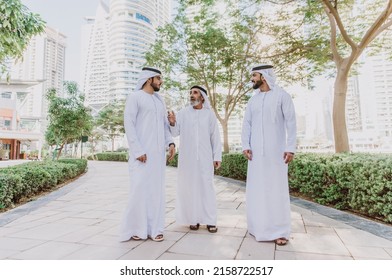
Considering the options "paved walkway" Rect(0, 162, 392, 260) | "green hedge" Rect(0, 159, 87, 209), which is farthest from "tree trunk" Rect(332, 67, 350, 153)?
"green hedge" Rect(0, 159, 87, 209)

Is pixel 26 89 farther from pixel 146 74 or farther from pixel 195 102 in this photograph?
pixel 195 102

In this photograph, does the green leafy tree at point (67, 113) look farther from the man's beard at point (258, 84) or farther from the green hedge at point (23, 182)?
the man's beard at point (258, 84)

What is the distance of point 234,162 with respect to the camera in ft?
29.2

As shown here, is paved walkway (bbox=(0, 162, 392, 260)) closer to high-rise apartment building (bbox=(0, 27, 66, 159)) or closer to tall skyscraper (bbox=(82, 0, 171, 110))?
high-rise apartment building (bbox=(0, 27, 66, 159))

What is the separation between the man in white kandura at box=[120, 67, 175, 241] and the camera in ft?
9.20

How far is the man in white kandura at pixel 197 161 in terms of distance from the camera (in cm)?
324

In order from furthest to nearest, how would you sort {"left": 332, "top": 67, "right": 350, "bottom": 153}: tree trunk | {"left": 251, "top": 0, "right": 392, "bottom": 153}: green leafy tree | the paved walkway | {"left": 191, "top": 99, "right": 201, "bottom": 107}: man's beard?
{"left": 251, "top": 0, "right": 392, "bottom": 153}: green leafy tree, {"left": 332, "top": 67, "right": 350, "bottom": 153}: tree trunk, {"left": 191, "top": 99, "right": 201, "bottom": 107}: man's beard, the paved walkway

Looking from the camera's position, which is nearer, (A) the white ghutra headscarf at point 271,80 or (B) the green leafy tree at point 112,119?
(A) the white ghutra headscarf at point 271,80

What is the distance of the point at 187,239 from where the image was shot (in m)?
2.88

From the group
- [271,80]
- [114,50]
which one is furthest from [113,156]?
[114,50]

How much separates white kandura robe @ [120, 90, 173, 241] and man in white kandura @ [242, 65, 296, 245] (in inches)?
40.3

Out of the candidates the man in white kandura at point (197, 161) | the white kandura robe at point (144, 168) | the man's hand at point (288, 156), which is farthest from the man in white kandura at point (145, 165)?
the man's hand at point (288, 156)

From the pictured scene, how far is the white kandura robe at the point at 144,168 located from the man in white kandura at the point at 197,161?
38 centimetres
